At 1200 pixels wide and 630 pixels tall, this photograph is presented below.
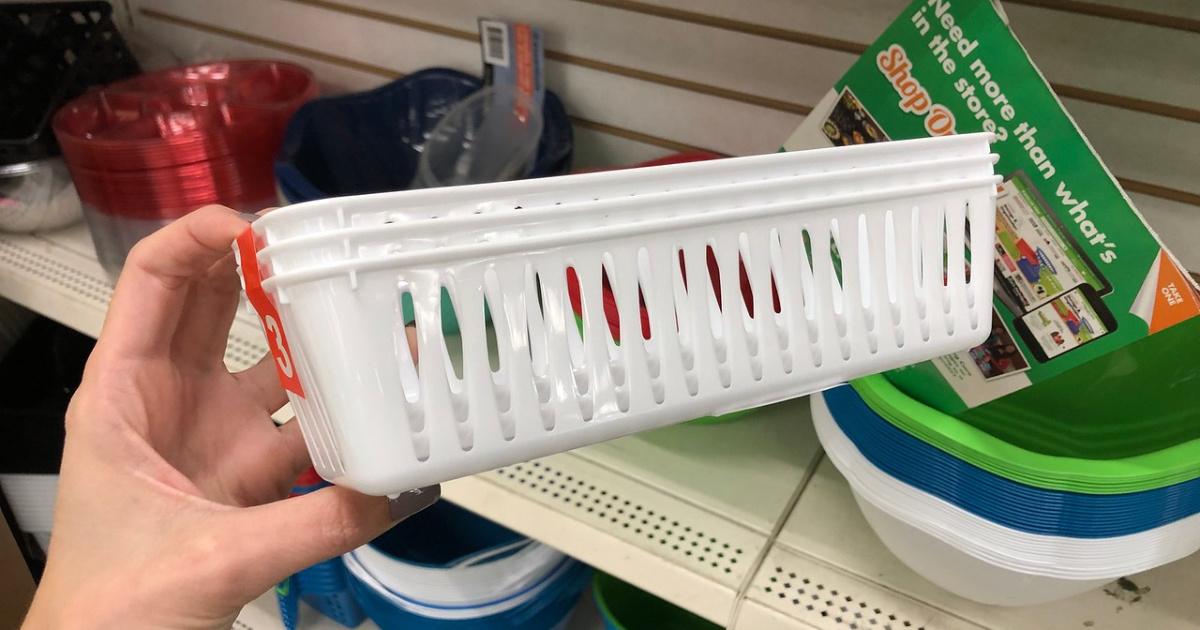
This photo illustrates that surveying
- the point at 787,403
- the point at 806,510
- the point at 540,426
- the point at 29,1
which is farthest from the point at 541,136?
the point at 29,1

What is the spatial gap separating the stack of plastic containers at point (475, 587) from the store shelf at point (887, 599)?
1.10ft

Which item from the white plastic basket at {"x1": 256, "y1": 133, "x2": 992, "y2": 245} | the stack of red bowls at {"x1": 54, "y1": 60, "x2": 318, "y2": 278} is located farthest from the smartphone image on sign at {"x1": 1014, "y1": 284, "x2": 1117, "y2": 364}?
the stack of red bowls at {"x1": 54, "y1": 60, "x2": 318, "y2": 278}

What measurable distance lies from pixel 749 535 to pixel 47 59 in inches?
48.6

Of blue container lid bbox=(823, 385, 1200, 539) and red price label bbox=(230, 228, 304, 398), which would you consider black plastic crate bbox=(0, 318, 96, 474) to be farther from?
blue container lid bbox=(823, 385, 1200, 539)

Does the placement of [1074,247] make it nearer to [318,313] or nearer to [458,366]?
[318,313]

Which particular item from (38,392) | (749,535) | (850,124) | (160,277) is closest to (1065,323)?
(850,124)

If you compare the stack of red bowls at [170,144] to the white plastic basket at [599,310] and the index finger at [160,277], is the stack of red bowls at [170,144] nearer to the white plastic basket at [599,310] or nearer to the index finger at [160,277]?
the index finger at [160,277]

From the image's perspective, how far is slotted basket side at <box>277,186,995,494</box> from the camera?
1.14 ft

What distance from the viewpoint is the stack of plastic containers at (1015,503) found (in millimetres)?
511

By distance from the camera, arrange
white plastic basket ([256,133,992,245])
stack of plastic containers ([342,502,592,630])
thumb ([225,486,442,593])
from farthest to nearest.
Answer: stack of plastic containers ([342,502,592,630]) → thumb ([225,486,442,593]) → white plastic basket ([256,133,992,245])

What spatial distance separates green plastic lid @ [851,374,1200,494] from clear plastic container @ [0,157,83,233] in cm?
115

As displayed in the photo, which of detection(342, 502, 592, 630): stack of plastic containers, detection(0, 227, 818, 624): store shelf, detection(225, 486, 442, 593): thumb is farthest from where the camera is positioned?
detection(342, 502, 592, 630): stack of plastic containers

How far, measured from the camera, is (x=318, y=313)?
34 centimetres

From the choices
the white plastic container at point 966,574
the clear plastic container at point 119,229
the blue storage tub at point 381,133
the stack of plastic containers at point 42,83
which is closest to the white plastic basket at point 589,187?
the white plastic container at point 966,574
